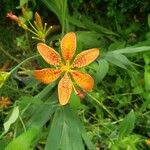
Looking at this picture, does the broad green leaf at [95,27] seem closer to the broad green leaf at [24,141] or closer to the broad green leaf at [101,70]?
the broad green leaf at [101,70]

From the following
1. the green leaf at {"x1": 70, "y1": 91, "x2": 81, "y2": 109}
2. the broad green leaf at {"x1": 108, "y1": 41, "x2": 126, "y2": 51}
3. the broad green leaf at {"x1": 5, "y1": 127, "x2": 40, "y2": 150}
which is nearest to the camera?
the broad green leaf at {"x1": 5, "y1": 127, "x2": 40, "y2": 150}

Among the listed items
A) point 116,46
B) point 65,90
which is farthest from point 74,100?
point 116,46

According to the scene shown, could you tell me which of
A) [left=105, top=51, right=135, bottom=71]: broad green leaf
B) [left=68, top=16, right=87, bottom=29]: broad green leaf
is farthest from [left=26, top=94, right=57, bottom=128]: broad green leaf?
[left=68, top=16, right=87, bottom=29]: broad green leaf

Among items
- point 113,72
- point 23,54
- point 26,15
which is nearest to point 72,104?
point 26,15

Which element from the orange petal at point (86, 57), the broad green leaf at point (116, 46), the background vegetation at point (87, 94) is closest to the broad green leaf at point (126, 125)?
the background vegetation at point (87, 94)

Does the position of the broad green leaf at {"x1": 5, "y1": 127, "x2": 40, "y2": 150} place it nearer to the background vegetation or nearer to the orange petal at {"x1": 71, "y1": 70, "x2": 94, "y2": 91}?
the background vegetation

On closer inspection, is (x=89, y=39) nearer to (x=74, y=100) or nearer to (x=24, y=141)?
(x=74, y=100)
